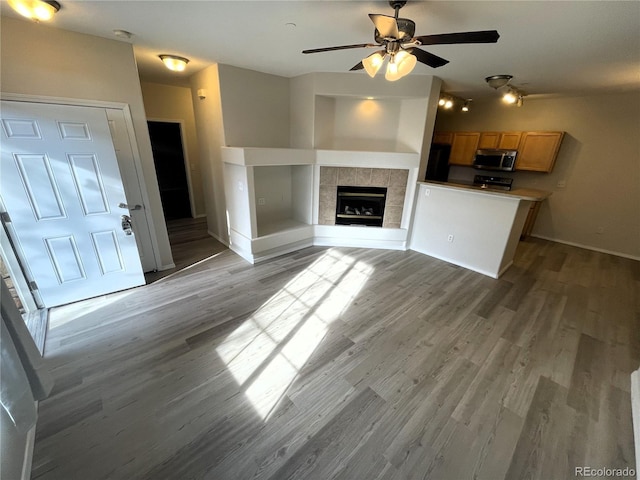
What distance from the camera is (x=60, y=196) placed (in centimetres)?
242

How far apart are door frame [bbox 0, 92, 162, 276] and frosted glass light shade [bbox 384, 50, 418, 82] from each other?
280cm

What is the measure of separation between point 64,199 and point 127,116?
1.09 m

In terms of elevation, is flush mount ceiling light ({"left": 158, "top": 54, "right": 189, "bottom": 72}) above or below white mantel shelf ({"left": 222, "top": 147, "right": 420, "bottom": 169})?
above

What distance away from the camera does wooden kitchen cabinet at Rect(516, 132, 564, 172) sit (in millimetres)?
4578

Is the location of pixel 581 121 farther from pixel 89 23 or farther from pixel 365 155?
pixel 89 23

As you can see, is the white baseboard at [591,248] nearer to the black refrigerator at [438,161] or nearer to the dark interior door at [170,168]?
the black refrigerator at [438,161]

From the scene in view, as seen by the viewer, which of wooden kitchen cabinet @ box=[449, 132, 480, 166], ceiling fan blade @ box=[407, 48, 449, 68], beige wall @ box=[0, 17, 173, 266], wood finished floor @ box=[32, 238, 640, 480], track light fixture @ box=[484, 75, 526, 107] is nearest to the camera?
wood finished floor @ box=[32, 238, 640, 480]

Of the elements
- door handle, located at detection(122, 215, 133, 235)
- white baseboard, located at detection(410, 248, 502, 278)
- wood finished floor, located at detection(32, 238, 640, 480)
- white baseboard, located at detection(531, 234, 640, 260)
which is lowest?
wood finished floor, located at detection(32, 238, 640, 480)

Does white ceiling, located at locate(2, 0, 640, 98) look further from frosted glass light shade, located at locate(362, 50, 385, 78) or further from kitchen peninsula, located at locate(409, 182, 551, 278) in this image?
kitchen peninsula, located at locate(409, 182, 551, 278)

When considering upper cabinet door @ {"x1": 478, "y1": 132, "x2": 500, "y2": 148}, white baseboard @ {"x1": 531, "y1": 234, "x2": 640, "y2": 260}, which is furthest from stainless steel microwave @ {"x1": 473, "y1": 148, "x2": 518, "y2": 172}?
white baseboard @ {"x1": 531, "y1": 234, "x2": 640, "y2": 260}

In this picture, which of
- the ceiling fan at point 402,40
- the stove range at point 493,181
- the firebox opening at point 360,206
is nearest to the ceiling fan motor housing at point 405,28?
the ceiling fan at point 402,40

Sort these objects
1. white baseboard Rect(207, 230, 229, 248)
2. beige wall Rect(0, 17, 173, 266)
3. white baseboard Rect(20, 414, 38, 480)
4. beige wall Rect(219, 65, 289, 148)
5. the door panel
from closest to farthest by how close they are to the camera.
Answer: white baseboard Rect(20, 414, 38, 480) < beige wall Rect(0, 17, 173, 266) < the door panel < beige wall Rect(219, 65, 289, 148) < white baseboard Rect(207, 230, 229, 248)

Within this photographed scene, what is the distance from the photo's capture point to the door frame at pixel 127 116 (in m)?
2.22

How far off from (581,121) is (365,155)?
13.1 feet
